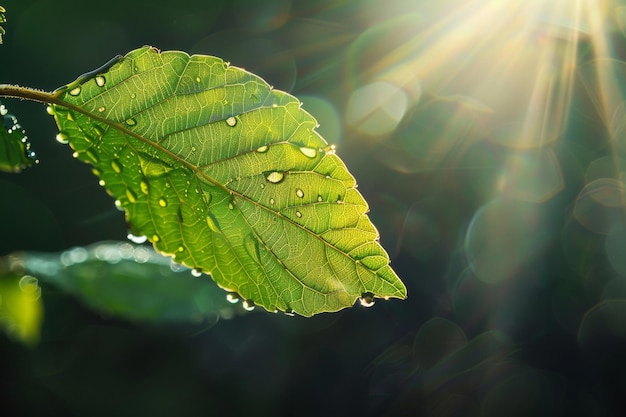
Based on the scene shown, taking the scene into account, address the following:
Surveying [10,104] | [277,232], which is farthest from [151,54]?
[10,104]

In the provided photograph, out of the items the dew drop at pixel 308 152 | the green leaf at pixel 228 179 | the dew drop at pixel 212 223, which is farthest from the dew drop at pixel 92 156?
the dew drop at pixel 308 152

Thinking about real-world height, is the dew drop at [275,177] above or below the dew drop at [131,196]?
below

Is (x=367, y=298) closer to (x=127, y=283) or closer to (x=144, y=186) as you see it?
(x=144, y=186)

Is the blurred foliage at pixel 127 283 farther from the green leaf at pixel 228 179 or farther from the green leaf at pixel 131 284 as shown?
the green leaf at pixel 228 179

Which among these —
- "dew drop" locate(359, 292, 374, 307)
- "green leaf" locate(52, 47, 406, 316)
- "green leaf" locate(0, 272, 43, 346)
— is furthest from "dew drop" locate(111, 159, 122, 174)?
"green leaf" locate(0, 272, 43, 346)

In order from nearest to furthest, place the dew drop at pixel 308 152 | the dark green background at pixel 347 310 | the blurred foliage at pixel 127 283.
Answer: the dew drop at pixel 308 152 → the blurred foliage at pixel 127 283 → the dark green background at pixel 347 310

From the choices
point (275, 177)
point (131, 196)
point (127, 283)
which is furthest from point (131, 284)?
point (275, 177)

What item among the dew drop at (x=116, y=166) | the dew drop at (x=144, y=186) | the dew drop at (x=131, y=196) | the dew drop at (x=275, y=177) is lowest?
the dew drop at (x=275, y=177)

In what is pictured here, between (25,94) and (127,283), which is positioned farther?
(127,283)
